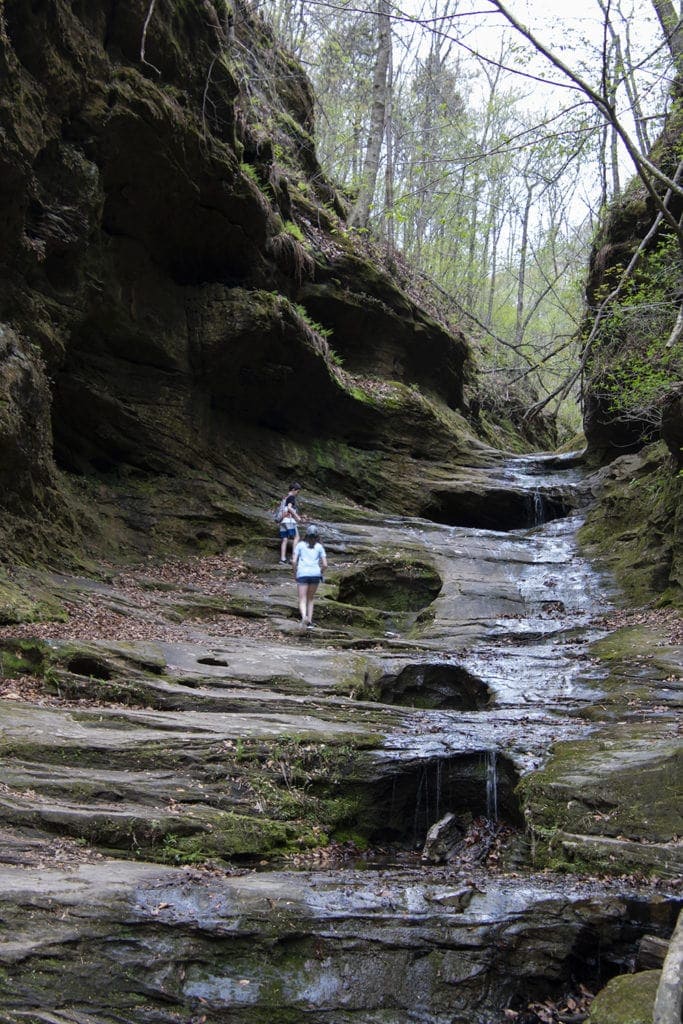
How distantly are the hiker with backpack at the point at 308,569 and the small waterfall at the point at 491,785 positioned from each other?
15.6 feet

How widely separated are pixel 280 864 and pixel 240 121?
47.3 ft

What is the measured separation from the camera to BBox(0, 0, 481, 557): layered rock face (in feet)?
39.3

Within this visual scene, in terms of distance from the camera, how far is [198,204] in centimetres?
1527

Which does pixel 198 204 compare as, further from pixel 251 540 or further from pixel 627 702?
pixel 627 702

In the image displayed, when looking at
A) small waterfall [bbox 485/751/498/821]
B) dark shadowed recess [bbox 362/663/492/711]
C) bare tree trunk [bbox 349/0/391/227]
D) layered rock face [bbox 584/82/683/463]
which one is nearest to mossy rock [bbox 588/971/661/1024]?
small waterfall [bbox 485/751/498/821]

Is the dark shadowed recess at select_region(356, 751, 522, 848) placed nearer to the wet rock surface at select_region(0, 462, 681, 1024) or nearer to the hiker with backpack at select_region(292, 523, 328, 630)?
the wet rock surface at select_region(0, 462, 681, 1024)

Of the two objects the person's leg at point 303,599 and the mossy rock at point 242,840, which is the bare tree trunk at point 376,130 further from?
the mossy rock at point 242,840

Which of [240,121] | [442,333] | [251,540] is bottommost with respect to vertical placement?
[251,540]

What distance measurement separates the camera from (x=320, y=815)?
758cm

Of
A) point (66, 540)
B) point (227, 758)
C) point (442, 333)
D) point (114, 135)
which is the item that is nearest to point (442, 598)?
point (66, 540)

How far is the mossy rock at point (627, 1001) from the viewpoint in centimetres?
468

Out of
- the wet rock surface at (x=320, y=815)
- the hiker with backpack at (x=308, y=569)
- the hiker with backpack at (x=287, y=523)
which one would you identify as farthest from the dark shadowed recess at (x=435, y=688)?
the hiker with backpack at (x=287, y=523)

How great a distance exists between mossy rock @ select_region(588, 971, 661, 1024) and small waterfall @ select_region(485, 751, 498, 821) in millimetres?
3026

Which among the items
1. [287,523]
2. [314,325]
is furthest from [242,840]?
[314,325]
